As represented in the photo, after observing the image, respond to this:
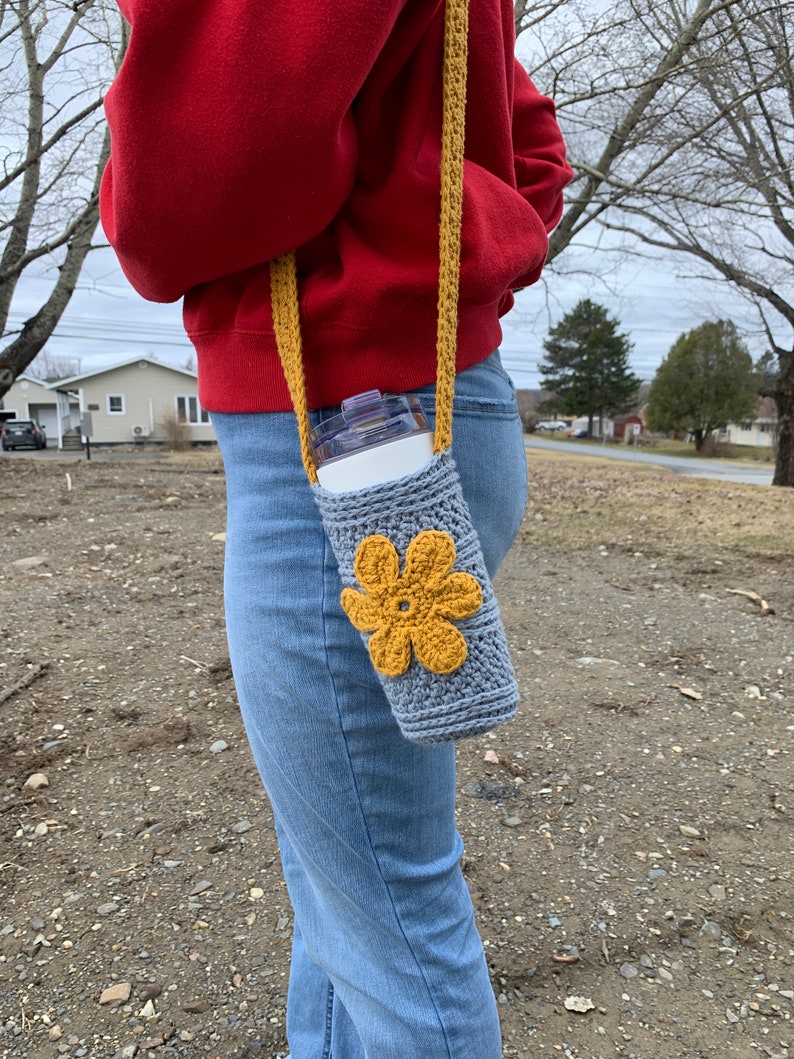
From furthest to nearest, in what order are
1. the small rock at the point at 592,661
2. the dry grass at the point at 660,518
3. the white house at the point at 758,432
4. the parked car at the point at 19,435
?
1. the white house at the point at 758,432
2. the parked car at the point at 19,435
3. the dry grass at the point at 660,518
4. the small rock at the point at 592,661

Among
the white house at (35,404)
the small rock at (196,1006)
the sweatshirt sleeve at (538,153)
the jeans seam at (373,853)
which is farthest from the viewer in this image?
the white house at (35,404)

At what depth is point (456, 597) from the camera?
25.8 inches

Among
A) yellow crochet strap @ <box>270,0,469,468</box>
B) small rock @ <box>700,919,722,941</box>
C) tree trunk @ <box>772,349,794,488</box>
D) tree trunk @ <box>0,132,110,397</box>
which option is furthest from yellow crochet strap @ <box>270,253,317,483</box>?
tree trunk @ <box>772,349,794,488</box>

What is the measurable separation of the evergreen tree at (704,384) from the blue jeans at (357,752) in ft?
129

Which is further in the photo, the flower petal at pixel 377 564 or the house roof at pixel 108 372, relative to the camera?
the house roof at pixel 108 372

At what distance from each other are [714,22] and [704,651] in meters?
4.52

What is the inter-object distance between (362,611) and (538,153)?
66 cm

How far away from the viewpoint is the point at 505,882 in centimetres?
170

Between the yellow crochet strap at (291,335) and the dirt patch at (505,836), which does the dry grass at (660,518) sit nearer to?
the dirt patch at (505,836)

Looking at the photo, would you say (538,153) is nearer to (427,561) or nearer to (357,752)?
(427,561)

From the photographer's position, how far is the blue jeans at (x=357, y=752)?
0.72 meters

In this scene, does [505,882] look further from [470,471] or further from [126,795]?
[470,471]

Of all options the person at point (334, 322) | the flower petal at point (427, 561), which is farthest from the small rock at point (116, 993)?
the flower petal at point (427, 561)

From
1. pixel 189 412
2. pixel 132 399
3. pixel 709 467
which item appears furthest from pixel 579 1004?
pixel 132 399
